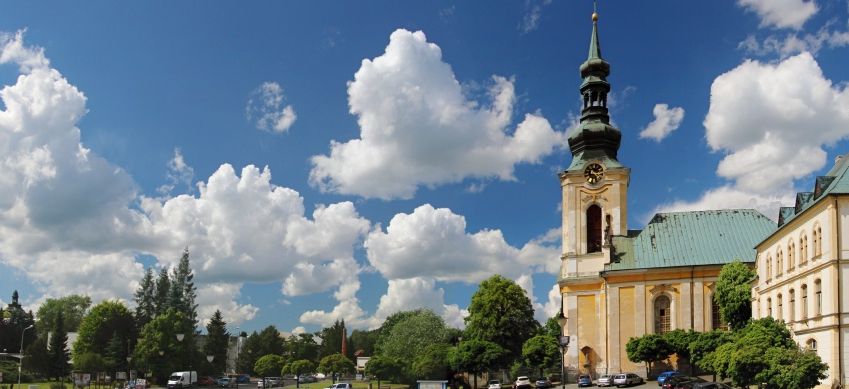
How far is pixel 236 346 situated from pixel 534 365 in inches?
3767

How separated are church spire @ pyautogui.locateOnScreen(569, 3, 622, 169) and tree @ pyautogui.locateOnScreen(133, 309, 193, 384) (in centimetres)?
4941

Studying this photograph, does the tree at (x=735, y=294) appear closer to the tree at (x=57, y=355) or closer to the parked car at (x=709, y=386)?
the parked car at (x=709, y=386)

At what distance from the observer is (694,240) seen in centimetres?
7119

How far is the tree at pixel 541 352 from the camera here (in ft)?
238

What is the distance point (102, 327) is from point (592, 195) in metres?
63.1

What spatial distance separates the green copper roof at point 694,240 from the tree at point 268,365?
146 feet

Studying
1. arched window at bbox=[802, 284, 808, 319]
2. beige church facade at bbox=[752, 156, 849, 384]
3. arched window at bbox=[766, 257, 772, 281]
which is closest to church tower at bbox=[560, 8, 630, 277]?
arched window at bbox=[766, 257, 772, 281]

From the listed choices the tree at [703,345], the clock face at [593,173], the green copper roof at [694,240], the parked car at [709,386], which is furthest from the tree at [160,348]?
the parked car at [709,386]

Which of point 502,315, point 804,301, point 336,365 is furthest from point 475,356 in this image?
point 804,301

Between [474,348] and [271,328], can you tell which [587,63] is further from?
[271,328]

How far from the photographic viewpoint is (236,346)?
15575cm

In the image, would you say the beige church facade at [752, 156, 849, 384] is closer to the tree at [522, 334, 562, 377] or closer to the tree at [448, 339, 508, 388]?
the tree at [522, 334, 562, 377]

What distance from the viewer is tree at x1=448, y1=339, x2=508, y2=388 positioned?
230 ft

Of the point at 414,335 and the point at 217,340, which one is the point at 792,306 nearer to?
the point at 414,335
